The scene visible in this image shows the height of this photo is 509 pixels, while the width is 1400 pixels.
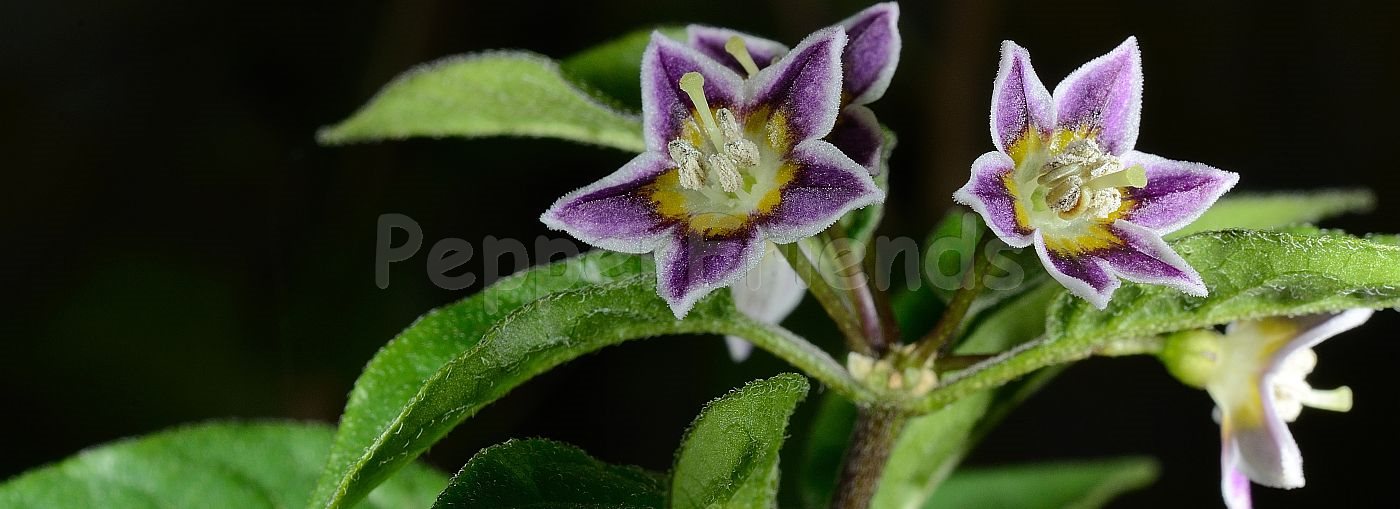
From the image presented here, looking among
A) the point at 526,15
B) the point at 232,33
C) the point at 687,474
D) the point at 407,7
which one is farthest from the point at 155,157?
the point at 687,474

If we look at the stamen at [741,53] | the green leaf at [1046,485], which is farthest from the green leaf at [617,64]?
the green leaf at [1046,485]

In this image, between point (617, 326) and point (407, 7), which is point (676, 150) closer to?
point (617, 326)

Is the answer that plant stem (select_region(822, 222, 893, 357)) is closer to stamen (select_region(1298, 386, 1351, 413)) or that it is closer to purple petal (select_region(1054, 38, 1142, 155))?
purple petal (select_region(1054, 38, 1142, 155))

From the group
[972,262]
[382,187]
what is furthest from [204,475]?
[382,187]

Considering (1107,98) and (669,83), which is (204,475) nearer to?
(669,83)

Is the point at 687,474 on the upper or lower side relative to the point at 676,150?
lower
